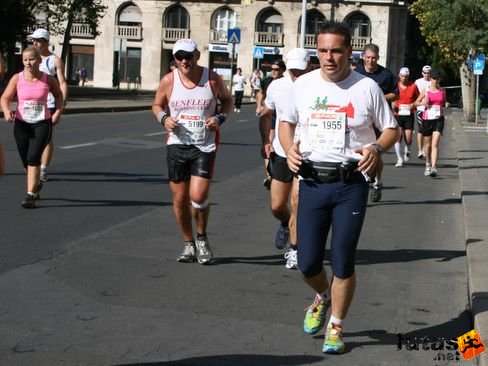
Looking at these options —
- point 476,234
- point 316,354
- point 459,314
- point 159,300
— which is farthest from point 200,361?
point 476,234

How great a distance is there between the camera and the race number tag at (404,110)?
1733cm

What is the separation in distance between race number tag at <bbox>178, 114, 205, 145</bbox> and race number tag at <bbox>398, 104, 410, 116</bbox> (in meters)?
9.95

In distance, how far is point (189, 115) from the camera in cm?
790

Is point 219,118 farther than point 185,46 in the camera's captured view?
Yes

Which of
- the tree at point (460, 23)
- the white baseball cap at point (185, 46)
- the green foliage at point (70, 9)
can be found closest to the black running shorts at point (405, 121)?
the white baseball cap at point (185, 46)

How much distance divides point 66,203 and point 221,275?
13.2 feet

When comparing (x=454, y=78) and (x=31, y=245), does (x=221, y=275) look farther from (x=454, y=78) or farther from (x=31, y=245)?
(x=454, y=78)

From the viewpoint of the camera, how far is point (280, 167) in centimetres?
835

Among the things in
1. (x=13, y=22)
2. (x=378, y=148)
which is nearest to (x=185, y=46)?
(x=378, y=148)

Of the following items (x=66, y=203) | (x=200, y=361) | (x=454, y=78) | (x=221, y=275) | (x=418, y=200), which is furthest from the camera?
(x=454, y=78)

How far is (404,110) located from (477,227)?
Result: 24.8ft

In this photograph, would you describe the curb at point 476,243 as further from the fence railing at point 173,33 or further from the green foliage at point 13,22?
the fence railing at point 173,33

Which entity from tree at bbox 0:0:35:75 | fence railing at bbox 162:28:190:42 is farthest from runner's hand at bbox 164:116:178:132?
fence railing at bbox 162:28:190:42

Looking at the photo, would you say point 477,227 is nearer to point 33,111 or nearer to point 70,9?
point 33,111
